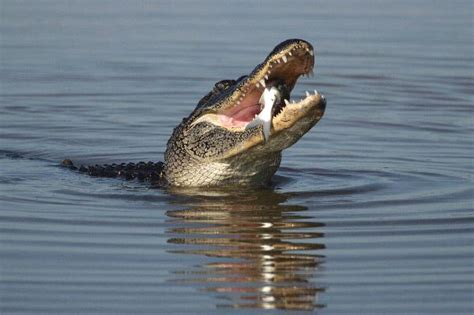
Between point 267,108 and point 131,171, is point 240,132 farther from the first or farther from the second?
point 131,171

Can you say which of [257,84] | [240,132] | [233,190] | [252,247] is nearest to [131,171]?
[233,190]

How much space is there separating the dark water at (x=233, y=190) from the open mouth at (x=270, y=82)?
24.6 inches

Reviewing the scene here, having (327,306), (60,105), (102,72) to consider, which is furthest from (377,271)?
(102,72)

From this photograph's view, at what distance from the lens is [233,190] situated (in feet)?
33.1

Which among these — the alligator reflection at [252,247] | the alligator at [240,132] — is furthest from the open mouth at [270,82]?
the alligator reflection at [252,247]

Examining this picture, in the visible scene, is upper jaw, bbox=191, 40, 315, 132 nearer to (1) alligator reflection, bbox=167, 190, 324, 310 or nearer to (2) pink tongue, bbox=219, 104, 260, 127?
(2) pink tongue, bbox=219, 104, 260, 127

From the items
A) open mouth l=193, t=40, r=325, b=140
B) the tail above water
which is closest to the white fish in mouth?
open mouth l=193, t=40, r=325, b=140

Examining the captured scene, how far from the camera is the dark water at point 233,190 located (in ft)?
23.5

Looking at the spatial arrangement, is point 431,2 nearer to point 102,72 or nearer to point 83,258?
point 102,72

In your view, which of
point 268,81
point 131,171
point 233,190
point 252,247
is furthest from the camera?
point 131,171

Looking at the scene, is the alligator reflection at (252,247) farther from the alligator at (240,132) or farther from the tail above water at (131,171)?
the tail above water at (131,171)

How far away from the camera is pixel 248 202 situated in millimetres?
9812

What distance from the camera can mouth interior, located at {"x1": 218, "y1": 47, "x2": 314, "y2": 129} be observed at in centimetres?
880

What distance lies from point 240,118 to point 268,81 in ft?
2.04
